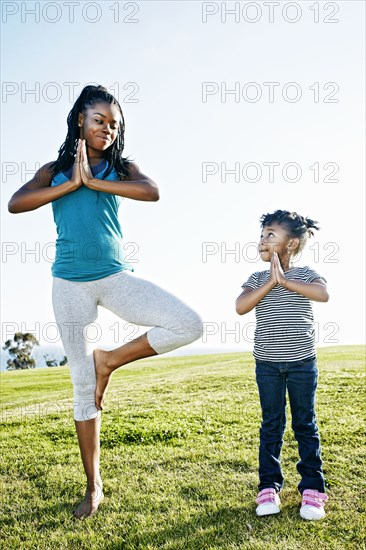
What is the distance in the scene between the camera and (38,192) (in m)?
4.09

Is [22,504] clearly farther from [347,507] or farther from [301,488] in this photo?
[347,507]

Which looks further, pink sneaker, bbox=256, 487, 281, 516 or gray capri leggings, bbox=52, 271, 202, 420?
pink sneaker, bbox=256, 487, 281, 516

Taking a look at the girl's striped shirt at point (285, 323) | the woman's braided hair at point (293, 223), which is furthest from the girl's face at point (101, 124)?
the girl's striped shirt at point (285, 323)

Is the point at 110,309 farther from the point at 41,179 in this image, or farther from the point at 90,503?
the point at 90,503

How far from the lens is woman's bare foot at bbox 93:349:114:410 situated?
4.11 metres

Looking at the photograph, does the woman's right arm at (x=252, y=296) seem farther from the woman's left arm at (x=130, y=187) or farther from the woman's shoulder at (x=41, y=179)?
the woman's shoulder at (x=41, y=179)

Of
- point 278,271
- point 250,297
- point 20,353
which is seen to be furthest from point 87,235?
point 20,353

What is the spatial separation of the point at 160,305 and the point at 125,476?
2.13 metres

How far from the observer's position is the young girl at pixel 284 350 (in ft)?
13.7

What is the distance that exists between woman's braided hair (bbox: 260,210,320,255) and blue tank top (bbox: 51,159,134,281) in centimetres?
121

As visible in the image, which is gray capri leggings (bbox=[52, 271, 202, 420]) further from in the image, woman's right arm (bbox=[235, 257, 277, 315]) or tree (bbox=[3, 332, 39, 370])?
tree (bbox=[3, 332, 39, 370])

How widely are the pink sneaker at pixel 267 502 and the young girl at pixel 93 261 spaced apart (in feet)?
4.20

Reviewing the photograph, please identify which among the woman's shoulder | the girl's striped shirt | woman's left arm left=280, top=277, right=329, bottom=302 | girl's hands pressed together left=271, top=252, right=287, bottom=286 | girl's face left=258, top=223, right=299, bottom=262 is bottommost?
the girl's striped shirt

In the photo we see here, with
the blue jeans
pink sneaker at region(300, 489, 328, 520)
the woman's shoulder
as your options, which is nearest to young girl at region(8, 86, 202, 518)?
the woman's shoulder
